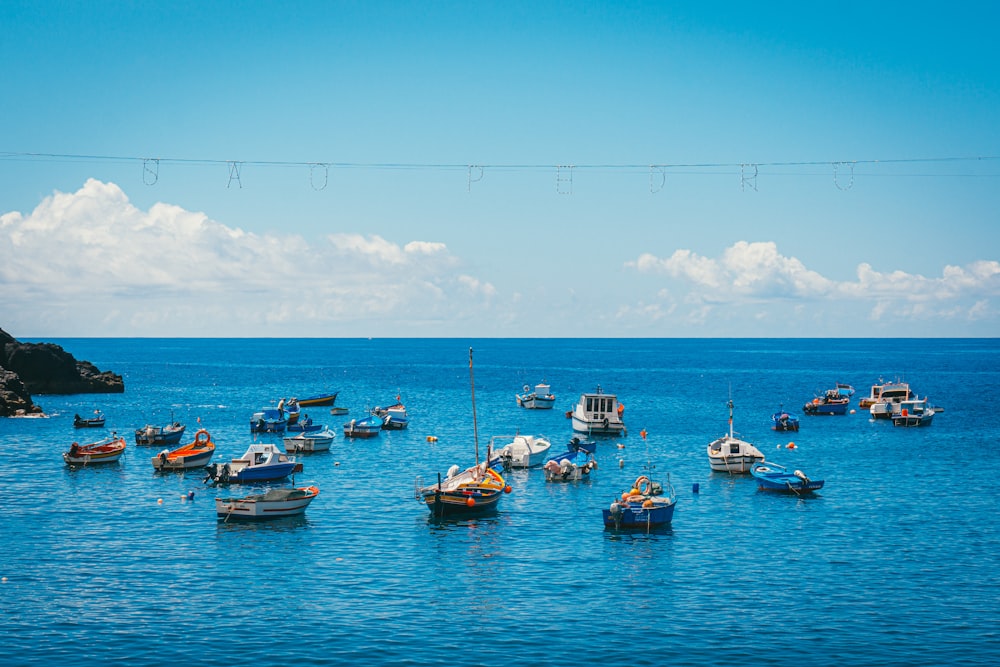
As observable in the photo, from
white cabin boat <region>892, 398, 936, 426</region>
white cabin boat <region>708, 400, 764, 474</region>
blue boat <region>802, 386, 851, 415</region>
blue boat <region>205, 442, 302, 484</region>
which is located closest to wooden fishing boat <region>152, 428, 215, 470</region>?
blue boat <region>205, 442, 302, 484</region>

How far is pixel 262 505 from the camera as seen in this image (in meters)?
66.1

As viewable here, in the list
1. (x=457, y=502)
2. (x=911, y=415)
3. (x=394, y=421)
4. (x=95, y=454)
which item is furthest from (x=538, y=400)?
(x=457, y=502)

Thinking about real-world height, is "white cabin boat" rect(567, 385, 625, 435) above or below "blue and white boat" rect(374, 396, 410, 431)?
above

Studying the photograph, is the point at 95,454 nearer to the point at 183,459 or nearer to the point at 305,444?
the point at 183,459

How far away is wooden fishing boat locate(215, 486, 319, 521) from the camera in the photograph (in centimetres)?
6588

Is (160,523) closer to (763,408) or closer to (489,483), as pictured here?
(489,483)

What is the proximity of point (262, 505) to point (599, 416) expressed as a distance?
199 ft

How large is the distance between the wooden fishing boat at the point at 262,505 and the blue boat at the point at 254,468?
13881 mm

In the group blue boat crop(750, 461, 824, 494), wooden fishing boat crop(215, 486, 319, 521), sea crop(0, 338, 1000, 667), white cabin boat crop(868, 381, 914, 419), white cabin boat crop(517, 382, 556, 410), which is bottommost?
sea crop(0, 338, 1000, 667)

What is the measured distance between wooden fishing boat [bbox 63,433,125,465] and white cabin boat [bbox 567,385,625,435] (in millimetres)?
56349

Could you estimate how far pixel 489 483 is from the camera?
233 ft

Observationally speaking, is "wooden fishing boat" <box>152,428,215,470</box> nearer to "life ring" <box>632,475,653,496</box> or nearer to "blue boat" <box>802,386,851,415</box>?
"life ring" <box>632,475,653,496</box>

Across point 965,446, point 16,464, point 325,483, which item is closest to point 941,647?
point 325,483

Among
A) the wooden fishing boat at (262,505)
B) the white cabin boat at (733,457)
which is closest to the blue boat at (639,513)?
the wooden fishing boat at (262,505)
